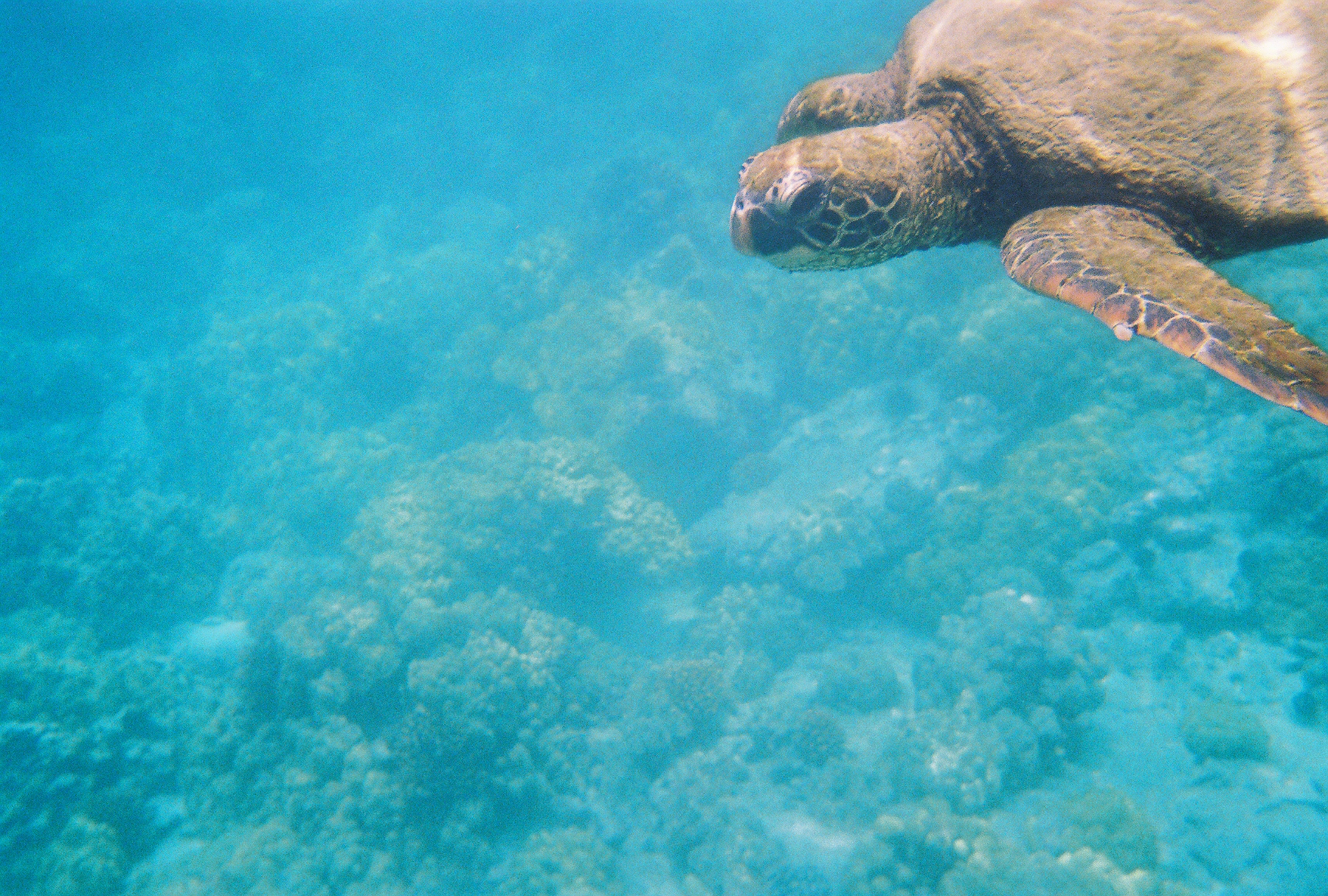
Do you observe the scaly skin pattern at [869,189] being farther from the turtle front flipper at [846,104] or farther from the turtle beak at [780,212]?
the turtle front flipper at [846,104]

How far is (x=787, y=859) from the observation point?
5605 mm

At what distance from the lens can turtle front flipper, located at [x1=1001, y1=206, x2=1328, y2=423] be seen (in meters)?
1.63

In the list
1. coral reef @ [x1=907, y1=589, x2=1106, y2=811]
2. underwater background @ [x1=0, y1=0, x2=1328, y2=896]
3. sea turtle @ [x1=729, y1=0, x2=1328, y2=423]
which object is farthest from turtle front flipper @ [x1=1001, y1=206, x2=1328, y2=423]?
coral reef @ [x1=907, y1=589, x2=1106, y2=811]

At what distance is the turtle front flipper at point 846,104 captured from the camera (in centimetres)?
361

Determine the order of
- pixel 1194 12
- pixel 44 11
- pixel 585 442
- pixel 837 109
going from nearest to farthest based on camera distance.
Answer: pixel 1194 12 < pixel 837 109 < pixel 585 442 < pixel 44 11

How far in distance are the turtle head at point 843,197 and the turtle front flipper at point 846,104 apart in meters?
0.87

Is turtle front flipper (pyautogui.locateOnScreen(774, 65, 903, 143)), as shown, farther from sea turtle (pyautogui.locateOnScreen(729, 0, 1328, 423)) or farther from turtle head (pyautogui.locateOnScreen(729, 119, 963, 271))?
turtle head (pyautogui.locateOnScreen(729, 119, 963, 271))

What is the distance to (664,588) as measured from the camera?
28.9 ft

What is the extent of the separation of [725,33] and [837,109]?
20.0 meters

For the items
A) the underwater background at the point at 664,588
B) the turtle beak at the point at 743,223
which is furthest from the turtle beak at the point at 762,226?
the underwater background at the point at 664,588

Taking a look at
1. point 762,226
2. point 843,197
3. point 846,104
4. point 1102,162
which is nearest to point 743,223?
point 762,226

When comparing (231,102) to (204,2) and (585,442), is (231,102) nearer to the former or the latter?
(204,2)

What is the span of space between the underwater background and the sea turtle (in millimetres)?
5236

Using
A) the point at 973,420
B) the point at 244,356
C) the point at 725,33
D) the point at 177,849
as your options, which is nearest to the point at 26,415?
the point at 244,356
